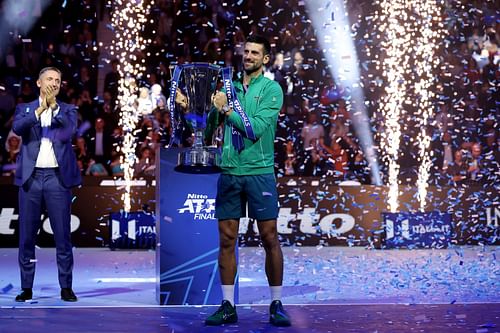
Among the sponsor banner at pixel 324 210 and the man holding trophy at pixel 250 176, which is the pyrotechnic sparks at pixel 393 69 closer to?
the sponsor banner at pixel 324 210

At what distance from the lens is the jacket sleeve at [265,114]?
5793mm

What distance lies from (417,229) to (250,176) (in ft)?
24.2

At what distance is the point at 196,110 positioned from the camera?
619cm

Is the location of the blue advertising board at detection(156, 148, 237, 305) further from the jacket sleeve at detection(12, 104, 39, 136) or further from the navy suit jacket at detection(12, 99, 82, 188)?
the jacket sleeve at detection(12, 104, 39, 136)

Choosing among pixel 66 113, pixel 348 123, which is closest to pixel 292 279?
pixel 66 113

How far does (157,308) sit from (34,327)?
4.00 feet

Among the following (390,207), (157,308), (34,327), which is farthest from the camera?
(390,207)

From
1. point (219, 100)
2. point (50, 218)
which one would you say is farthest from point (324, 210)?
point (219, 100)

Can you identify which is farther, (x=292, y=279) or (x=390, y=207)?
Answer: (x=390, y=207)

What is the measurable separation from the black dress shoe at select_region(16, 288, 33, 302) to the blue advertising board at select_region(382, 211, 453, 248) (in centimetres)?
678

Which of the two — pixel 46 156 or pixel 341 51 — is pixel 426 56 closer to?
pixel 341 51

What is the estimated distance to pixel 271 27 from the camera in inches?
681

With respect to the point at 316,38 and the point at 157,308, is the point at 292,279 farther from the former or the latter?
the point at 316,38

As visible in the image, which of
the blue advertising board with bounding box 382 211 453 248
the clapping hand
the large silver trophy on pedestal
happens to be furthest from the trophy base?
the blue advertising board with bounding box 382 211 453 248
